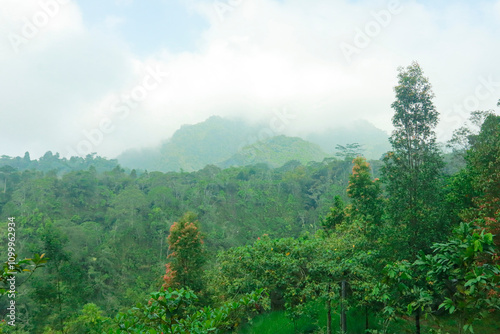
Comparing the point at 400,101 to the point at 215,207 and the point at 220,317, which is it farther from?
the point at 215,207

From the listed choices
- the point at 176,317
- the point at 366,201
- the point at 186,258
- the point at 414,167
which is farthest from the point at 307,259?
the point at 186,258

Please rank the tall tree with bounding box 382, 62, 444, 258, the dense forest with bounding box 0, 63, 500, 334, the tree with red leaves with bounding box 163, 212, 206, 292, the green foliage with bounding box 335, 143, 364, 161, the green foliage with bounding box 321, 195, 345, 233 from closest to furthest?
the dense forest with bounding box 0, 63, 500, 334
the tall tree with bounding box 382, 62, 444, 258
the tree with red leaves with bounding box 163, 212, 206, 292
the green foliage with bounding box 321, 195, 345, 233
the green foliage with bounding box 335, 143, 364, 161

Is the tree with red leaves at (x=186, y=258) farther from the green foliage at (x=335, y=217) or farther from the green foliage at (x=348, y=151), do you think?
the green foliage at (x=348, y=151)

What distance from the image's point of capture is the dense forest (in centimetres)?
228

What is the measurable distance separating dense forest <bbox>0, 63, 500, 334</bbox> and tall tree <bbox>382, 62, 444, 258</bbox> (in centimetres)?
3

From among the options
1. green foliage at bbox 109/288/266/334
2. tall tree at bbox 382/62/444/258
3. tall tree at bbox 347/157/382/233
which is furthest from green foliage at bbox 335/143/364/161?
green foliage at bbox 109/288/266/334

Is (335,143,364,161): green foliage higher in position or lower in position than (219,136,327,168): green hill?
lower

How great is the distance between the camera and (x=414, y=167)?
765cm

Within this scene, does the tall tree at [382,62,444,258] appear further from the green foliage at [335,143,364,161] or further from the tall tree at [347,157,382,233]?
the green foliage at [335,143,364,161]

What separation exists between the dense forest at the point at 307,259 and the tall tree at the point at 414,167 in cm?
3

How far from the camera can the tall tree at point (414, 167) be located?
7293 millimetres

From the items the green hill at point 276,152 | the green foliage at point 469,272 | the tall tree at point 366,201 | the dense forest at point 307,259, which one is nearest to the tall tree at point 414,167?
the dense forest at point 307,259

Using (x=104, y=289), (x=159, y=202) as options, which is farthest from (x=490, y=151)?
(x=159, y=202)

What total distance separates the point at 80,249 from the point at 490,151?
23.0 metres
